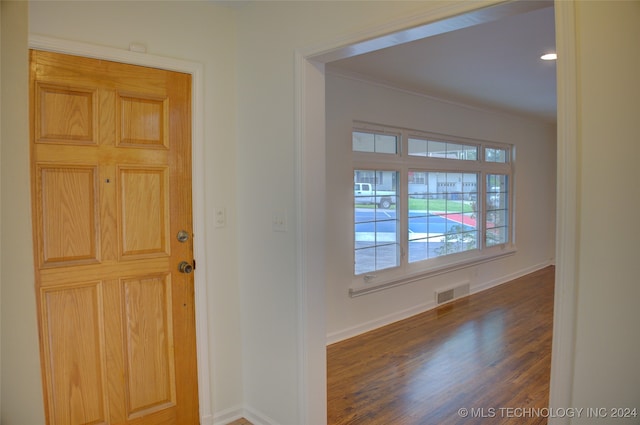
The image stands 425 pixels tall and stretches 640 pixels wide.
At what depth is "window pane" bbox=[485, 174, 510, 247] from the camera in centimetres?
598

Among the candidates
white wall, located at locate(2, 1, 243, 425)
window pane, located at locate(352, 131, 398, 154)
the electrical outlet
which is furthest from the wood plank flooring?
window pane, located at locate(352, 131, 398, 154)

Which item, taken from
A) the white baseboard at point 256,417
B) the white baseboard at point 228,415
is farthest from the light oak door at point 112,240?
the white baseboard at point 256,417

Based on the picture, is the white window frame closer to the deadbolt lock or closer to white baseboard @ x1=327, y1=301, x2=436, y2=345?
white baseboard @ x1=327, y1=301, x2=436, y2=345

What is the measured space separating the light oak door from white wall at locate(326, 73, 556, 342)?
171cm

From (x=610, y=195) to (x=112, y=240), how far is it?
2.08 meters

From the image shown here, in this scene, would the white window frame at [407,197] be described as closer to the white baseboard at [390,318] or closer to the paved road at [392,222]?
the paved road at [392,222]

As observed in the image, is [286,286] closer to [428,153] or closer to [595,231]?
[595,231]

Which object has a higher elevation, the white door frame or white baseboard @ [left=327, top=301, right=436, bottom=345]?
the white door frame

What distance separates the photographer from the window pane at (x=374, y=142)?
4.04m

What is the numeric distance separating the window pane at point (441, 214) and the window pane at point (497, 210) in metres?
0.36

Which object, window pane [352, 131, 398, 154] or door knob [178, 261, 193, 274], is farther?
window pane [352, 131, 398, 154]

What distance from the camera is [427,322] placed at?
4.41 meters

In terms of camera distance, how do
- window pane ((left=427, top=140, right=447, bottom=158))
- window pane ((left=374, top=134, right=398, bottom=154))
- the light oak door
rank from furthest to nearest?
window pane ((left=427, top=140, right=447, bottom=158)) → window pane ((left=374, top=134, right=398, bottom=154)) → the light oak door

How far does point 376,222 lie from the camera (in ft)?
14.0
